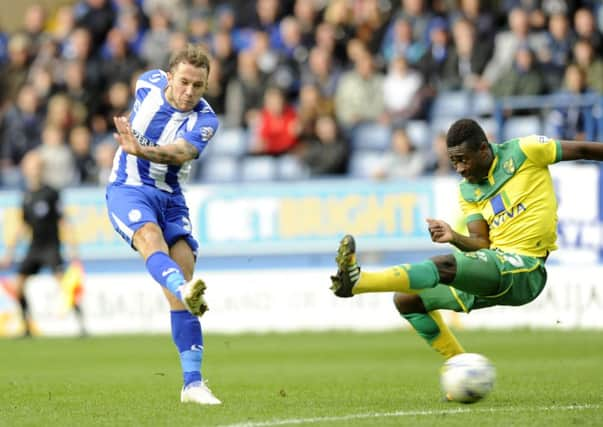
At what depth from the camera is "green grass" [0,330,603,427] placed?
26.1ft

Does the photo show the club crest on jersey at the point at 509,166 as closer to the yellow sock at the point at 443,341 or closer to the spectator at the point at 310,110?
the yellow sock at the point at 443,341

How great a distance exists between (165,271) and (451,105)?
41.0 feet

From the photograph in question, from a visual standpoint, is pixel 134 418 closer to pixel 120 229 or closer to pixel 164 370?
pixel 120 229

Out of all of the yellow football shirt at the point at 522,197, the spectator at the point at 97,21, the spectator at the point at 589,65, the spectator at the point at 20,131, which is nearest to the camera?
the yellow football shirt at the point at 522,197

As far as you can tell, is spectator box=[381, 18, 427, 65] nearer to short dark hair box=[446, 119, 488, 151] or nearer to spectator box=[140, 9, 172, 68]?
spectator box=[140, 9, 172, 68]

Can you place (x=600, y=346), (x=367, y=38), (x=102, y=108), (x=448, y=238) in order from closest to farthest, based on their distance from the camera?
(x=448, y=238) < (x=600, y=346) < (x=367, y=38) < (x=102, y=108)

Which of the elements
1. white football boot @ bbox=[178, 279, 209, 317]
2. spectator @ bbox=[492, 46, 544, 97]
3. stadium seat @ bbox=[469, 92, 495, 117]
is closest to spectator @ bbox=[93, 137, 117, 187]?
stadium seat @ bbox=[469, 92, 495, 117]

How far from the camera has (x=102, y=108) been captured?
2377 cm

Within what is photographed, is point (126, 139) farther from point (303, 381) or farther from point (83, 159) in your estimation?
point (83, 159)

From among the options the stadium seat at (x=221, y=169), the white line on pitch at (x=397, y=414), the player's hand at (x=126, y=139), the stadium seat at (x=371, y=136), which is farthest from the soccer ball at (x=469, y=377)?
the stadium seat at (x=221, y=169)

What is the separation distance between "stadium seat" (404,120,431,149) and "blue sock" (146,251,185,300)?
12035 millimetres

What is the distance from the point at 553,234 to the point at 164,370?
529 cm

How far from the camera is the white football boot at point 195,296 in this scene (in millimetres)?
7754

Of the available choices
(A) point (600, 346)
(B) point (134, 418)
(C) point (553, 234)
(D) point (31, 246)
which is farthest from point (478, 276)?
(D) point (31, 246)
